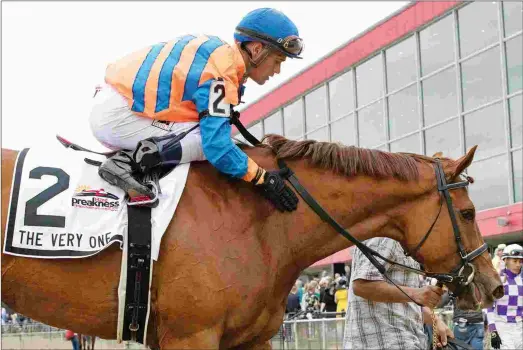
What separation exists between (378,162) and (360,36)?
23.5 m

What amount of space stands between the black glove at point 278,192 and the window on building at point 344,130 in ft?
76.7

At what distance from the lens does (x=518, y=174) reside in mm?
21375

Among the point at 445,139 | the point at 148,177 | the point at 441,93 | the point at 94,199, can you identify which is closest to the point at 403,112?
the point at 441,93

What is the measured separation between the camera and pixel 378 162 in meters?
4.88

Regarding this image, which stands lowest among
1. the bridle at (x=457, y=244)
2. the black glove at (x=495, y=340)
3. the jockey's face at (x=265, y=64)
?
the black glove at (x=495, y=340)

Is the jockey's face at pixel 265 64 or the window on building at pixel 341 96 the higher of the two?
the window on building at pixel 341 96

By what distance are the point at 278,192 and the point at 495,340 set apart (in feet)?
25.0

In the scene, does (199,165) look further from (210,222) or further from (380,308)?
(380,308)

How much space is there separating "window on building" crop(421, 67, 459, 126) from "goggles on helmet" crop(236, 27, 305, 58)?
771 inches

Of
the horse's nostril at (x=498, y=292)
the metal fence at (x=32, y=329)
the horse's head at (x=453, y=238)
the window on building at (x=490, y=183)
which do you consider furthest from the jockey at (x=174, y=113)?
the window on building at (x=490, y=183)

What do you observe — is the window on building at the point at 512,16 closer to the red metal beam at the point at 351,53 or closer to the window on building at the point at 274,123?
the red metal beam at the point at 351,53

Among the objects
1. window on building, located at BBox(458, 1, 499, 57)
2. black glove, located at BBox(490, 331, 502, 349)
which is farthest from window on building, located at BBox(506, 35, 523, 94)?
black glove, located at BBox(490, 331, 502, 349)

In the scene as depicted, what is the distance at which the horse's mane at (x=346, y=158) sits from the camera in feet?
15.7

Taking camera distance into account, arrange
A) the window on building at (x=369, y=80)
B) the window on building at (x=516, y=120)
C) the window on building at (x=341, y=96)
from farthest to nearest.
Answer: the window on building at (x=341, y=96)
the window on building at (x=369, y=80)
the window on building at (x=516, y=120)
